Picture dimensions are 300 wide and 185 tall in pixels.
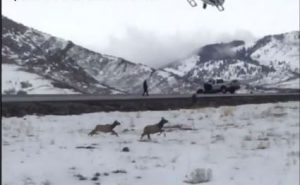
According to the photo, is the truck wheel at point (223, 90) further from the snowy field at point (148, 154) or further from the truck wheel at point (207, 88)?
the snowy field at point (148, 154)

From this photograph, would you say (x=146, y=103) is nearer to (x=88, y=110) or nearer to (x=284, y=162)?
(x=88, y=110)

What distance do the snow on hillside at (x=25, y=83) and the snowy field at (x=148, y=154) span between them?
4389 inches

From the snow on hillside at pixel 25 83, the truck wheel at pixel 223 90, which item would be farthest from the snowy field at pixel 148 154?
the snow on hillside at pixel 25 83

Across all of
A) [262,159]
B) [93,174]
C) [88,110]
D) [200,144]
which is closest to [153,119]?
[88,110]

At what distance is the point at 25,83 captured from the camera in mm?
145125

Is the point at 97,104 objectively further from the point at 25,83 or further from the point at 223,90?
the point at 25,83

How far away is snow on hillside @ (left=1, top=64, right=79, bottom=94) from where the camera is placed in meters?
134

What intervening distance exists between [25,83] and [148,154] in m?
135

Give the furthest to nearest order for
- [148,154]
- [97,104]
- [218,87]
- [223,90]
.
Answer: [218,87] → [223,90] → [97,104] → [148,154]

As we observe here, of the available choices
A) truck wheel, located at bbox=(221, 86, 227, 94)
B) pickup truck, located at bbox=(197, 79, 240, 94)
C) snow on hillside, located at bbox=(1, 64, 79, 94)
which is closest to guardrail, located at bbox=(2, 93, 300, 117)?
truck wheel, located at bbox=(221, 86, 227, 94)

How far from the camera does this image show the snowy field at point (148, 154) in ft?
32.7

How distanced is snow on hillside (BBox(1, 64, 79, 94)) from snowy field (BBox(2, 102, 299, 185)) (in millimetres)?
111478

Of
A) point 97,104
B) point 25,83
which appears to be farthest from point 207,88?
point 25,83

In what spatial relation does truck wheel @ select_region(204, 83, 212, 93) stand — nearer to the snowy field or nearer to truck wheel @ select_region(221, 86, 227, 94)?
truck wheel @ select_region(221, 86, 227, 94)
